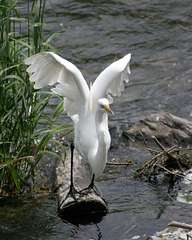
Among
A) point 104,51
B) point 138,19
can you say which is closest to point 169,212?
point 104,51

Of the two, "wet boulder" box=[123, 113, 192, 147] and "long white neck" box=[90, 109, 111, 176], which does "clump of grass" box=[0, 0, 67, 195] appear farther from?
"wet boulder" box=[123, 113, 192, 147]

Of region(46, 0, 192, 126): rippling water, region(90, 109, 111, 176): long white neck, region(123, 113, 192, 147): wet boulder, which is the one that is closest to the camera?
region(90, 109, 111, 176): long white neck

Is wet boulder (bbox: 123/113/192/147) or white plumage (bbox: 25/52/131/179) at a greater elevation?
white plumage (bbox: 25/52/131/179)

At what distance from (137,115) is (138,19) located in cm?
395

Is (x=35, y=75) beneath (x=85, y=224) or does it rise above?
above

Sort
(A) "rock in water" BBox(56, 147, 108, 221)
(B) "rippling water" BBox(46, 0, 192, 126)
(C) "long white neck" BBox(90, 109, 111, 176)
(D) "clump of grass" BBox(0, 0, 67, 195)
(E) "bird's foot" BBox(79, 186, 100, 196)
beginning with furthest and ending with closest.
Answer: (B) "rippling water" BBox(46, 0, 192, 126)
(E) "bird's foot" BBox(79, 186, 100, 196)
(A) "rock in water" BBox(56, 147, 108, 221)
(D) "clump of grass" BBox(0, 0, 67, 195)
(C) "long white neck" BBox(90, 109, 111, 176)

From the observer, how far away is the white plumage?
4.12m

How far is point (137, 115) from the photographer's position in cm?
708

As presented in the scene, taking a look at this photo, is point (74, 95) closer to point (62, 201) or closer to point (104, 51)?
point (62, 201)

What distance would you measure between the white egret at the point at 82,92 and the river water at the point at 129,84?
0.46 m

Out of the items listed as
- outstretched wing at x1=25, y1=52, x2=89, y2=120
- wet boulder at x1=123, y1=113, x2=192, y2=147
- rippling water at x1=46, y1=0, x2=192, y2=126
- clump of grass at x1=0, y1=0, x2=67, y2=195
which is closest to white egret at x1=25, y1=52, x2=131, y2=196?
outstretched wing at x1=25, y1=52, x2=89, y2=120

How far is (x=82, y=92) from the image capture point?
4211mm

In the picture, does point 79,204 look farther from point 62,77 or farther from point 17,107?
point 62,77

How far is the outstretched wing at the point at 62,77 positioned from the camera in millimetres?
4086
